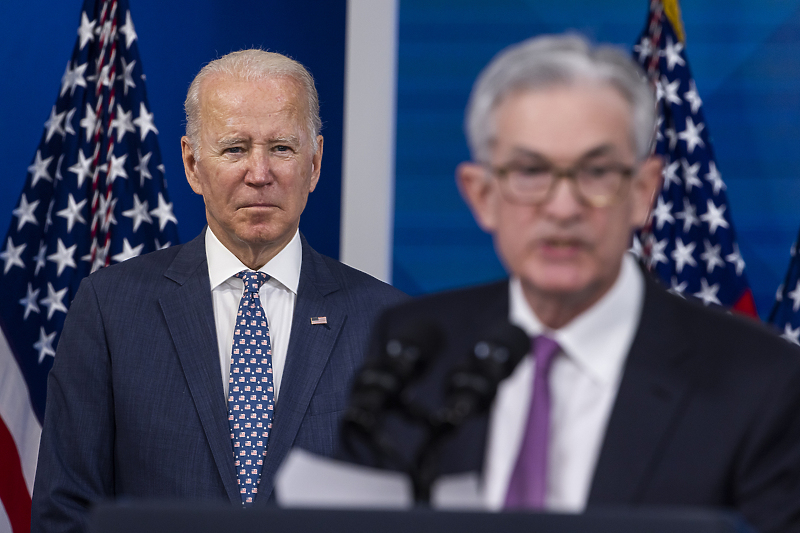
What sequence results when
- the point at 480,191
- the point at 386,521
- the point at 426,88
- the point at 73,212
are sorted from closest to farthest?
the point at 386,521
the point at 480,191
the point at 73,212
the point at 426,88

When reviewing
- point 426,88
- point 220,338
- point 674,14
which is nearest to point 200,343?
point 220,338

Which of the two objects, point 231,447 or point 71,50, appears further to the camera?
point 71,50

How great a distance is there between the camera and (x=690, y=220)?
3.46 metres

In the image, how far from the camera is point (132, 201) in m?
3.31

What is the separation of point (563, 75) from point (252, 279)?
137cm

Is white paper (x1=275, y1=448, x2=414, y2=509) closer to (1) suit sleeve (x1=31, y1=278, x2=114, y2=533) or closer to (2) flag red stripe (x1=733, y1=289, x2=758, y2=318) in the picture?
(1) suit sleeve (x1=31, y1=278, x2=114, y2=533)

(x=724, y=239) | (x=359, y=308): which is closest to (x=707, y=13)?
(x=724, y=239)

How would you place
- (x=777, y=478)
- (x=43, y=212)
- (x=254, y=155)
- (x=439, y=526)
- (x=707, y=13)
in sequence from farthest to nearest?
1. (x=707, y=13)
2. (x=43, y=212)
3. (x=254, y=155)
4. (x=777, y=478)
5. (x=439, y=526)

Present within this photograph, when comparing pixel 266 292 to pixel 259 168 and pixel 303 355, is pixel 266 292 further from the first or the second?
pixel 259 168

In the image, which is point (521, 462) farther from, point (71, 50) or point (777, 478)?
point (71, 50)

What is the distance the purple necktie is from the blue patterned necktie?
1.16 m

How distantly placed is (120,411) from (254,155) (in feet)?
2.42

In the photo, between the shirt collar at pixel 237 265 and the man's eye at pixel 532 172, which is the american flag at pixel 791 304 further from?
the man's eye at pixel 532 172

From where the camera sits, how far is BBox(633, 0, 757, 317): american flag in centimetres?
343
